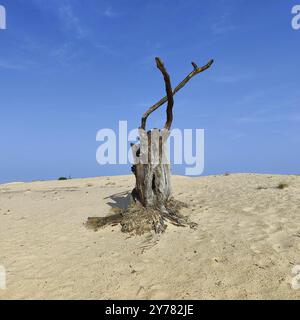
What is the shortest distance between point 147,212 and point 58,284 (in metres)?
3.43

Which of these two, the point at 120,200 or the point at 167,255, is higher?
the point at 120,200

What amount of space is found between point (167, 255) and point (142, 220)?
204 centimetres

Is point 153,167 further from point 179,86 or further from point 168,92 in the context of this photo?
point 179,86

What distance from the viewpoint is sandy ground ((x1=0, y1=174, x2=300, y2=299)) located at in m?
5.47

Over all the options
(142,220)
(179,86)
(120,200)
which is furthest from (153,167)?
(120,200)

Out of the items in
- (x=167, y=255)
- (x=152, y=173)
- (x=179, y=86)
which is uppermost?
(x=179, y=86)

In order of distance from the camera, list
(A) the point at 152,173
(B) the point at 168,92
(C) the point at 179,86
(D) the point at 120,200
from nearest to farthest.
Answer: (B) the point at 168,92 → (A) the point at 152,173 → (C) the point at 179,86 → (D) the point at 120,200

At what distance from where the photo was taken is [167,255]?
270 inches

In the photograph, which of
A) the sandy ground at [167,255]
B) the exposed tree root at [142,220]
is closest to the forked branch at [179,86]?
the exposed tree root at [142,220]

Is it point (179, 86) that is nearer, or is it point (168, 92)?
→ point (168, 92)

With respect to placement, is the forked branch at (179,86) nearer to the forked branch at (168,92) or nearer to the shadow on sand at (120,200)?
the forked branch at (168,92)

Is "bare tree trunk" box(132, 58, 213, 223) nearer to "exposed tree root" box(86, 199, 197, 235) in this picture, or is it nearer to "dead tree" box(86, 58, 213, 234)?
"dead tree" box(86, 58, 213, 234)

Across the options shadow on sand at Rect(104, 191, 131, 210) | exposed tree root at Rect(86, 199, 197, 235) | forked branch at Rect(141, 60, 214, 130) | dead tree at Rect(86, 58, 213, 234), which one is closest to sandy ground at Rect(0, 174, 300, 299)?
exposed tree root at Rect(86, 199, 197, 235)
